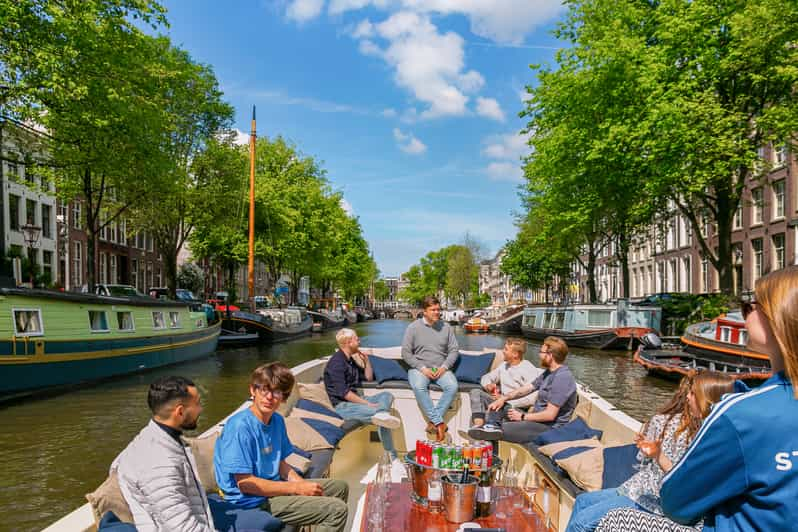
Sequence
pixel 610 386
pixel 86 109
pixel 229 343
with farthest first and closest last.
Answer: pixel 229 343 → pixel 610 386 → pixel 86 109

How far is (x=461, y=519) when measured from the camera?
3.72 metres

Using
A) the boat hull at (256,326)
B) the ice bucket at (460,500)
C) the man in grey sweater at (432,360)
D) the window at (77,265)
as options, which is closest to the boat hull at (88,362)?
the boat hull at (256,326)

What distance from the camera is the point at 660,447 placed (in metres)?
3.27

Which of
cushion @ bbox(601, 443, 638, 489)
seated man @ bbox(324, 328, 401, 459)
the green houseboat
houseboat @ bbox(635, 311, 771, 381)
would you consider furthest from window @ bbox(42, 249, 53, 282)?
cushion @ bbox(601, 443, 638, 489)

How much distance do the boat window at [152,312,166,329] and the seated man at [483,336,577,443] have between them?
16.6m

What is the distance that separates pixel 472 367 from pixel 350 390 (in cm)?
225

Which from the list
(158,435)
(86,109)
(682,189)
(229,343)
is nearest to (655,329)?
(682,189)

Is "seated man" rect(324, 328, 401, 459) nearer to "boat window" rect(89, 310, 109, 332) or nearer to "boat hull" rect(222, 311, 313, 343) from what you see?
"boat window" rect(89, 310, 109, 332)

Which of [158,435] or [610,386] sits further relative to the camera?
[610,386]

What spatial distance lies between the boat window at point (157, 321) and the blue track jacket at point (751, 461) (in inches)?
808

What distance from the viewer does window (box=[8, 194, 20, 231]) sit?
3045 centimetres

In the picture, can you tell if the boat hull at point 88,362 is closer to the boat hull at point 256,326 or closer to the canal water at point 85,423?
the canal water at point 85,423

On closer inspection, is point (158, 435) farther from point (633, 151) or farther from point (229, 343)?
point (229, 343)

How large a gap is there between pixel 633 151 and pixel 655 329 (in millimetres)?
10509
